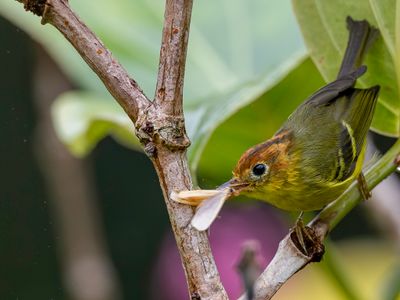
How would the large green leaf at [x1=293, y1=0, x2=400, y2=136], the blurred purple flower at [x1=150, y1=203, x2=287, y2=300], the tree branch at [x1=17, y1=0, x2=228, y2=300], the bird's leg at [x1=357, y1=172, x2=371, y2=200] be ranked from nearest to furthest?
the tree branch at [x1=17, y1=0, x2=228, y2=300] < the bird's leg at [x1=357, y1=172, x2=371, y2=200] < the large green leaf at [x1=293, y1=0, x2=400, y2=136] < the blurred purple flower at [x1=150, y1=203, x2=287, y2=300]

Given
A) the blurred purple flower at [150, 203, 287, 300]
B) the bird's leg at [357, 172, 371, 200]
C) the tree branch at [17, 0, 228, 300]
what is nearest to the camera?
the tree branch at [17, 0, 228, 300]

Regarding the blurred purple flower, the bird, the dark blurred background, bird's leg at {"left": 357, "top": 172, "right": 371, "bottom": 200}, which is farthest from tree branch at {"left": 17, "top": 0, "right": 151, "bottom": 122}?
the blurred purple flower

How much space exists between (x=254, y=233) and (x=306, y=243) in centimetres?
129

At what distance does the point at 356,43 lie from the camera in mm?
1339

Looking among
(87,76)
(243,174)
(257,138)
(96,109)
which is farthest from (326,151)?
(87,76)

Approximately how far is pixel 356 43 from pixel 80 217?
3.83 feet

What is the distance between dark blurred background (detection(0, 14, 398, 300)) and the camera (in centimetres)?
215

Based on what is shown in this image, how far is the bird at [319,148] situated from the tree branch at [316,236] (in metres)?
0.22

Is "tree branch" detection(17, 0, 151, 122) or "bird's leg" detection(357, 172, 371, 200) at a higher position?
"tree branch" detection(17, 0, 151, 122)

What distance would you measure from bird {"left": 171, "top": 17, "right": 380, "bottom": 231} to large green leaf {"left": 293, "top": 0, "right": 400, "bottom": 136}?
2 centimetres

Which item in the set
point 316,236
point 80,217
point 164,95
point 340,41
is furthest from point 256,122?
point 80,217

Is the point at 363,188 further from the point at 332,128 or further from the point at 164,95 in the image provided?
the point at 332,128

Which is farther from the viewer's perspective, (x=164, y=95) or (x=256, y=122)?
(x=256, y=122)

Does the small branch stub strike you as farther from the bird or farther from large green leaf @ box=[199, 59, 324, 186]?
large green leaf @ box=[199, 59, 324, 186]
